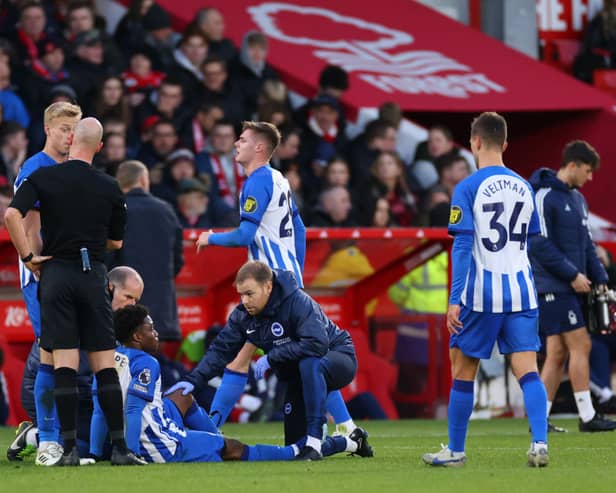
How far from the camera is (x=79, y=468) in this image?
8.52 meters

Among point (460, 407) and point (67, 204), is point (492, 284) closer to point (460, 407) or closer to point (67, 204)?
point (460, 407)

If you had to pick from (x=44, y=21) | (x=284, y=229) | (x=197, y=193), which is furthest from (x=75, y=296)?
(x=44, y=21)

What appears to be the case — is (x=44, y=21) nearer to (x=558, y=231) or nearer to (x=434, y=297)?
(x=434, y=297)

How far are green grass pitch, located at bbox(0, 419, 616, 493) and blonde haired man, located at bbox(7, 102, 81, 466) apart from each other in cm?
17

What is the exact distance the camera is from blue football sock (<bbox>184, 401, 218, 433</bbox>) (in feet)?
30.0

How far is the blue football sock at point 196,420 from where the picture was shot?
30.0 ft

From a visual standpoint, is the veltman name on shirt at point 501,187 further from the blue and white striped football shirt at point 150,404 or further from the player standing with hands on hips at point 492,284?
the blue and white striped football shirt at point 150,404

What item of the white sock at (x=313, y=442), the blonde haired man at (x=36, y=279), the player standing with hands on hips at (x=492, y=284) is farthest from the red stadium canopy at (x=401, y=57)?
the player standing with hands on hips at (x=492, y=284)

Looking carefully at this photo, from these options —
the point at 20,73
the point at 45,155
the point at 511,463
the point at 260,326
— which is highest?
the point at 20,73

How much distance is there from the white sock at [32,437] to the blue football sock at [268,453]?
1188 mm

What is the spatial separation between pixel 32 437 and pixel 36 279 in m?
0.96

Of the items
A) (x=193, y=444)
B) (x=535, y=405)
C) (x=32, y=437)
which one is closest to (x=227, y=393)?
(x=193, y=444)

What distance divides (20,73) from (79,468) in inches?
315

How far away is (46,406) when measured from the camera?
882 centimetres
